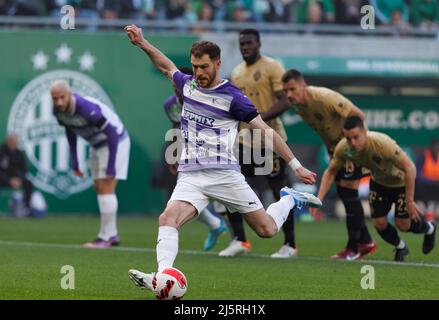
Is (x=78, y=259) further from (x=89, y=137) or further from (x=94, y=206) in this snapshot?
(x=94, y=206)

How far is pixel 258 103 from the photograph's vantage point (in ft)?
45.8

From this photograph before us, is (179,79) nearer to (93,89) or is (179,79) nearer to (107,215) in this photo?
(107,215)

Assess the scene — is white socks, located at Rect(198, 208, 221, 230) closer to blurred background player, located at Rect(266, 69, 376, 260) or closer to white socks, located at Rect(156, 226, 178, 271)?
blurred background player, located at Rect(266, 69, 376, 260)

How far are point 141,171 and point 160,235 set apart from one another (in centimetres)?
1503

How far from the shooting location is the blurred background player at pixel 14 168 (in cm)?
2270

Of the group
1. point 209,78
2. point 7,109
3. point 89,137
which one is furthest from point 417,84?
point 209,78

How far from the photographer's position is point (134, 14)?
24453 mm

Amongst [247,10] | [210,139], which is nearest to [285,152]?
[210,139]

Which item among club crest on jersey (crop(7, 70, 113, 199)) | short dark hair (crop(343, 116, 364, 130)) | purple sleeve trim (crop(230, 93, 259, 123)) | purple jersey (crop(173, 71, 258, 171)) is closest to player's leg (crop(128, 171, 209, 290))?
purple jersey (crop(173, 71, 258, 171))

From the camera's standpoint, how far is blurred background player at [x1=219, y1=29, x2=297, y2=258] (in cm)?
1361

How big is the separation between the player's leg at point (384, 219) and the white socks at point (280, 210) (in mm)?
2784

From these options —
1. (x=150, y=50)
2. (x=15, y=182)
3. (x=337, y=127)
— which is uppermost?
(x=150, y=50)

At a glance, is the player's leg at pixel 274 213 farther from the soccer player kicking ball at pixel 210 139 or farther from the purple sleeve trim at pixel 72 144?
the purple sleeve trim at pixel 72 144

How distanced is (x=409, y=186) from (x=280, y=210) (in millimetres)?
2461
